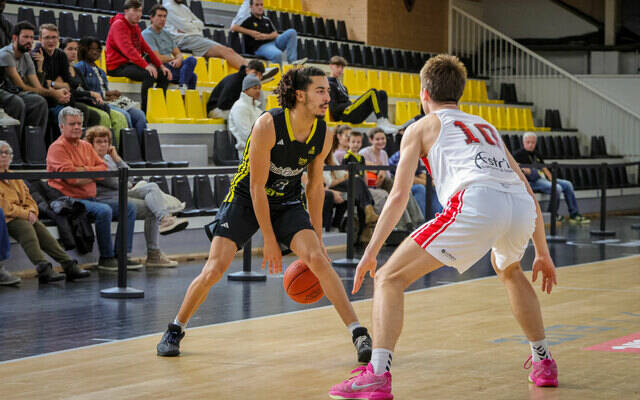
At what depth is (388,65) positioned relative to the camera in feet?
60.8

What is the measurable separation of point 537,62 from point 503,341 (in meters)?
16.7

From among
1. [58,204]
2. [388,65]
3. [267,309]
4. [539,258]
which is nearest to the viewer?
[539,258]

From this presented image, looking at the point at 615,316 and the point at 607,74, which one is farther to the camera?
the point at 607,74

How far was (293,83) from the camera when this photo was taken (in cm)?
502

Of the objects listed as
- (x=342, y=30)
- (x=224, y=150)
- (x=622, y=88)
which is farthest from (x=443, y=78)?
(x=622, y=88)

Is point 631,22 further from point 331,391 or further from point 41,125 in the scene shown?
point 331,391

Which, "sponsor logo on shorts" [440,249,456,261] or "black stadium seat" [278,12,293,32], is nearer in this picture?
"sponsor logo on shorts" [440,249,456,261]

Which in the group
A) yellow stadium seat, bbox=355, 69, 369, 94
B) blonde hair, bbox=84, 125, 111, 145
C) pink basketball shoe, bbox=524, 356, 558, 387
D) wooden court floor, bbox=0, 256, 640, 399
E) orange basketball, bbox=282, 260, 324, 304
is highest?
yellow stadium seat, bbox=355, 69, 369, 94

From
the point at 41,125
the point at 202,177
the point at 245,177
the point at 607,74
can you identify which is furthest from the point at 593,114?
the point at 245,177

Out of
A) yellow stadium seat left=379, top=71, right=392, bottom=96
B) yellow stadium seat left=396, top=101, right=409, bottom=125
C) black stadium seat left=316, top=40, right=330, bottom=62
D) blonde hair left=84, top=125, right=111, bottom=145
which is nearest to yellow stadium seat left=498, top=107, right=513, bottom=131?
yellow stadium seat left=379, top=71, right=392, bottom=96

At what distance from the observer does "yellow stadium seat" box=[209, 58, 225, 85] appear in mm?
13641

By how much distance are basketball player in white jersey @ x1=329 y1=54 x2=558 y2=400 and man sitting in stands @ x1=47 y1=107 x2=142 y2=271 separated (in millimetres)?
5018

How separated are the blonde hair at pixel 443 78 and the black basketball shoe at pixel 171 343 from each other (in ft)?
6.20

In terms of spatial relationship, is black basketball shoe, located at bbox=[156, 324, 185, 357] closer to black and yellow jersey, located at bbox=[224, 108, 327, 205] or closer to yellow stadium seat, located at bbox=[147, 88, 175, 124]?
black and yellow jersey, located at bbox=[224, 108, 327, 205]
